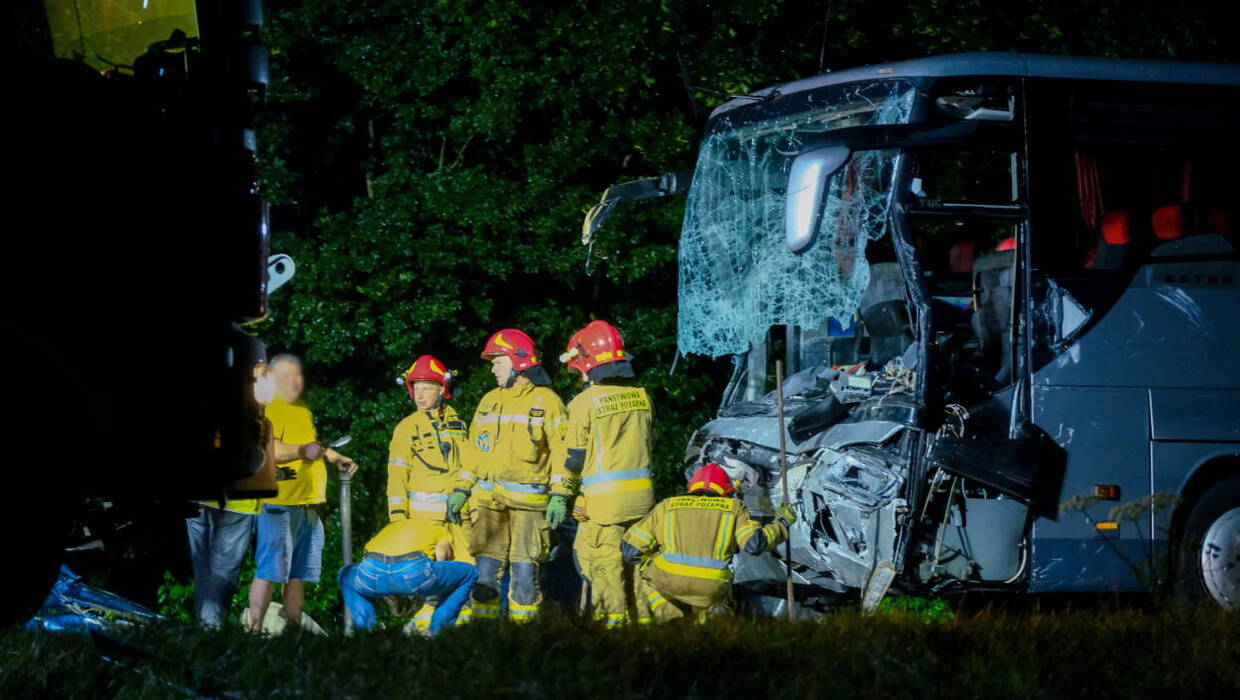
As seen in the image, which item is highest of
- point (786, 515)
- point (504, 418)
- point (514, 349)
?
point (514, 349)

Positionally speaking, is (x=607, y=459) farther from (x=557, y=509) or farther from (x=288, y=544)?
(x=288, y=544)

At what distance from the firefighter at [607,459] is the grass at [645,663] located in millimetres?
2852

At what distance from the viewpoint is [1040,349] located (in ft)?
26.9

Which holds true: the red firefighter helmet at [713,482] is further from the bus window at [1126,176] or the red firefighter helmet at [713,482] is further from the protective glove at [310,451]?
the protective glove at [310,451]

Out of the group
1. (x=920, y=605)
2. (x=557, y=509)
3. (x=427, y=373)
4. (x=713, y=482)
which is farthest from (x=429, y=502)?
(x=920, y=605)

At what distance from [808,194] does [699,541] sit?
1.97m

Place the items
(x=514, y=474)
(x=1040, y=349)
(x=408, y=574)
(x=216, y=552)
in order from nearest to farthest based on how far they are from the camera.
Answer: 1. (x=408, y=574)
2. (x=1040, y=349)
3. (x=216, y=552)
4. (x=514, y=474)

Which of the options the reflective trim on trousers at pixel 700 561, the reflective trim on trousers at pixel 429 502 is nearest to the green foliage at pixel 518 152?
the reflective trim on trousers at pixel 429 502

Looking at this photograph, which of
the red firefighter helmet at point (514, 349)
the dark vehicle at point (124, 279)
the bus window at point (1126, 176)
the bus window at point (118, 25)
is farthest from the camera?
the red firefighter helmet at point (514, 349)

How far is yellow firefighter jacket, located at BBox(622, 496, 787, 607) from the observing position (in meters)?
8.06

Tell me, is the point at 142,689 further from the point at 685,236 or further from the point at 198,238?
the point at 685,236

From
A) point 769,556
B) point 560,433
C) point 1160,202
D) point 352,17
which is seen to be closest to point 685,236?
point 560,433

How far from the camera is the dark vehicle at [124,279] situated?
494 cm

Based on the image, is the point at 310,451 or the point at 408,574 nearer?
the point at 408,574
